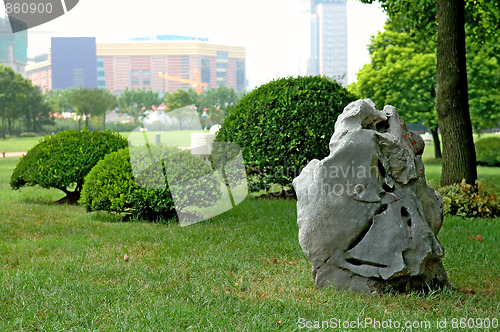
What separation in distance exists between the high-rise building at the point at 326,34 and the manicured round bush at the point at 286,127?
7524 cm

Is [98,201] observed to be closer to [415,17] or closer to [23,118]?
[415,17]

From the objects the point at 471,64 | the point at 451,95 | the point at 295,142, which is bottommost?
the point at 295,142

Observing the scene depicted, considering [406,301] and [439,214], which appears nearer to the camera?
[406,301]

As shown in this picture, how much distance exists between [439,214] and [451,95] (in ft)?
15.4

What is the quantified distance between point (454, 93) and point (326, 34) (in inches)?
3542

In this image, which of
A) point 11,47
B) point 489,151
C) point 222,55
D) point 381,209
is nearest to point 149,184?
point 381,209

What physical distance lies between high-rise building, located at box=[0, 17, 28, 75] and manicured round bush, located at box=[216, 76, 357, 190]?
30887 mm

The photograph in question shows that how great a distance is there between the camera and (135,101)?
47.8m

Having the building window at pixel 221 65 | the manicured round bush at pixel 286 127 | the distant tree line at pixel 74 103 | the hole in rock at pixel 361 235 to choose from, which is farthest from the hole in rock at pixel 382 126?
the building window at pixel 221 65

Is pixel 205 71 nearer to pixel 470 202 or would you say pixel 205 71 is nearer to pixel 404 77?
pixel 404 77

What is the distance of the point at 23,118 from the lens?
36406 mm

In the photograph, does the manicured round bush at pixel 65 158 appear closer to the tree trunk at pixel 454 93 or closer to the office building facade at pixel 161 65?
the tree trunk at pixel 454 93

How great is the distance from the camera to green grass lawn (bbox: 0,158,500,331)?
330cm

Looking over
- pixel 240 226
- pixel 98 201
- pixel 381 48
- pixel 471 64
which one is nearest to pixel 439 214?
pixel 240 226
